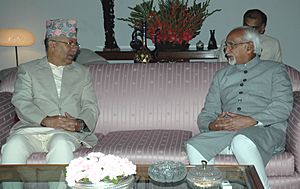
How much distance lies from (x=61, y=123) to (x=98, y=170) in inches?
41.0

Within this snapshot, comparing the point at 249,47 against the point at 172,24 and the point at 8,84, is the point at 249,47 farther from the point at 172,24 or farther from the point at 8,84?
the point at 172,24

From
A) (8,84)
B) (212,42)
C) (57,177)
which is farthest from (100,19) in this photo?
(57,177)

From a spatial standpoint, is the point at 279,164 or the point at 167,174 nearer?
the point at 167,174

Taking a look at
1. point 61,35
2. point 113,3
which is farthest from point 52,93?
point 113,3

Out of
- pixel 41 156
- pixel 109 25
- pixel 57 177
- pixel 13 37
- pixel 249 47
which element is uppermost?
pixel 249 47

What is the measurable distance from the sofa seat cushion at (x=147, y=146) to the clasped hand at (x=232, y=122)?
241 mm

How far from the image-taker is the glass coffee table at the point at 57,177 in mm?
2059

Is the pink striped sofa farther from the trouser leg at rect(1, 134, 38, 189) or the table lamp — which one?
the table lamp

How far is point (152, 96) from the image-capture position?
3.23 metres

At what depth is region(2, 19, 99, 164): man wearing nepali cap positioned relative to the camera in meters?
2.78

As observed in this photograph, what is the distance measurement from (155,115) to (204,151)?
2.23 ft

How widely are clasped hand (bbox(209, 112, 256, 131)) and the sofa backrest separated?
441 mm

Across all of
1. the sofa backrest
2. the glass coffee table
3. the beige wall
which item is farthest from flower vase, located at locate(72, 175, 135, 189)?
the beige wall

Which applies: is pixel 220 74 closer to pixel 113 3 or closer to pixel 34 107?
pixel 34 107
